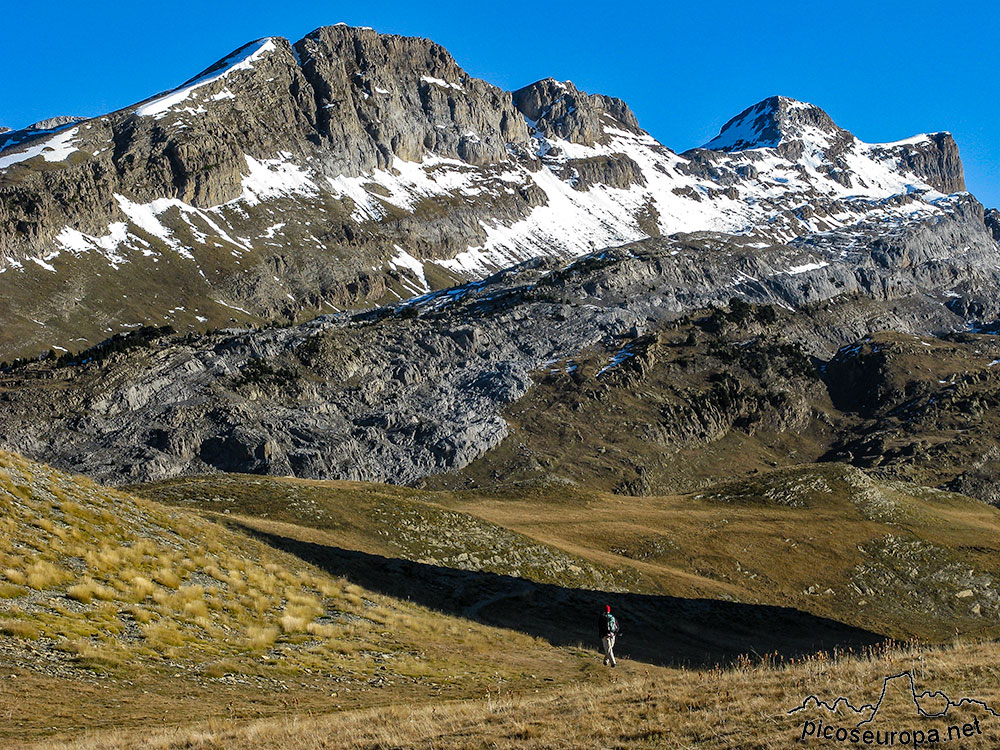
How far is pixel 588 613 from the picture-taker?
43344mm

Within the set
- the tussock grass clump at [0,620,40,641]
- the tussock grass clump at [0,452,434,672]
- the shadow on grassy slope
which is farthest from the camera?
the shadow on grassy slope

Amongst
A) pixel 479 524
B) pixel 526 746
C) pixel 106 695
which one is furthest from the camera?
pixel 479 524

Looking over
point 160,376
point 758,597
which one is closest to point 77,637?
point 758,597

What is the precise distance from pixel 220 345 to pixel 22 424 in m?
41.5

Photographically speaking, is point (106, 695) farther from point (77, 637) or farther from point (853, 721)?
point (853, 721)

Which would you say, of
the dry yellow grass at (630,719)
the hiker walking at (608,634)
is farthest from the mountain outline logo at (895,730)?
the hiker walking at (608,634)

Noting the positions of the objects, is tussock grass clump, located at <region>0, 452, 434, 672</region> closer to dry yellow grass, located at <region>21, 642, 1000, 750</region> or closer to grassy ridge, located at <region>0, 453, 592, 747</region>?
grassy ridge, located at <region>0, 453, 592, 747</region>

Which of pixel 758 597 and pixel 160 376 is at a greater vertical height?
pixel 160 376

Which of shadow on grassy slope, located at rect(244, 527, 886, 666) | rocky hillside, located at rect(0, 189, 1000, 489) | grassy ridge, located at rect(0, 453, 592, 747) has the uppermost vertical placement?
rocky hillside, located at rect(0, 189, 1000, 489)

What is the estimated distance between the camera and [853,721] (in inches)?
664
